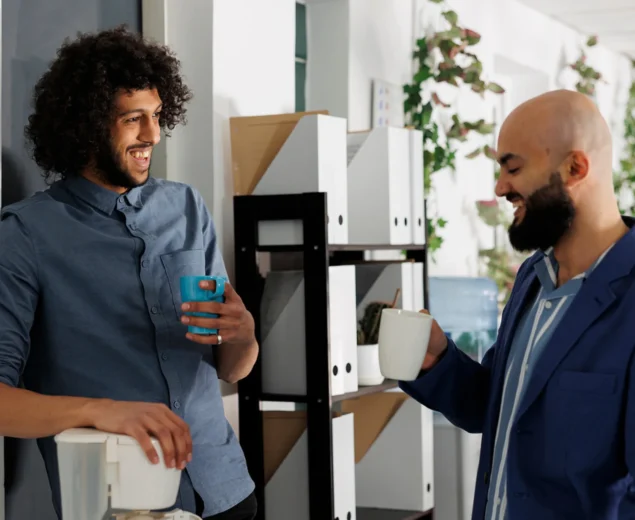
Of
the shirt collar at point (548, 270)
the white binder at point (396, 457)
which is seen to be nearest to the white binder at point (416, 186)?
the white binder at point (396, 457)

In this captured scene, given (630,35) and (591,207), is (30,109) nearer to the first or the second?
(591,207)

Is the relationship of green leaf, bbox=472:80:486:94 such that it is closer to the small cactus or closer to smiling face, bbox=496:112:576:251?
the small cactus

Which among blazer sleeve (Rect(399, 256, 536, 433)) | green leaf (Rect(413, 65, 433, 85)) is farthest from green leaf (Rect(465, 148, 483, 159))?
blazer sleeve (Rect(399, 256, 536, 433))

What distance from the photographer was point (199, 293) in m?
1.73

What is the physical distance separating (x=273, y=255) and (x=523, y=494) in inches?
51.7

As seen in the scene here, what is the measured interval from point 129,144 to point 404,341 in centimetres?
62

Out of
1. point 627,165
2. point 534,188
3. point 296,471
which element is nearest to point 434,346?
point 534,188

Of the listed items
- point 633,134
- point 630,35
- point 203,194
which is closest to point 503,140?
point 203,194

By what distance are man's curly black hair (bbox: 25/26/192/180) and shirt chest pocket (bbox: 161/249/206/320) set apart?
0.24 metres

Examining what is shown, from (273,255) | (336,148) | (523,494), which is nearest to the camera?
(523,494)

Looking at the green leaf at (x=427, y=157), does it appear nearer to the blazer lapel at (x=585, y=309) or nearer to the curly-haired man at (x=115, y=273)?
the curly-haired man at (x=115, y=273)

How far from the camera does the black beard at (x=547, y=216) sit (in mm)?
1637

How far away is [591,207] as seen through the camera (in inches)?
65.4

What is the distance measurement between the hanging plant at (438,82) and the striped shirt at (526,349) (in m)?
2.34
